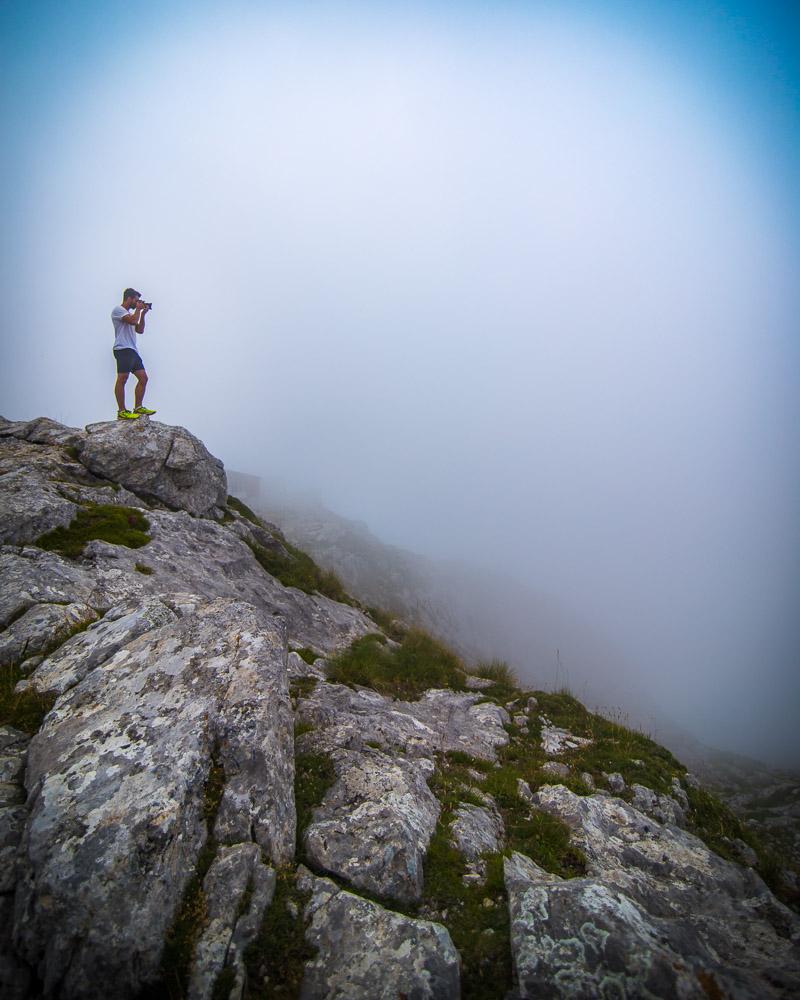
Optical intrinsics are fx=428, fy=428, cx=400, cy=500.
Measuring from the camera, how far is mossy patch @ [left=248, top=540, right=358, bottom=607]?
19.0 metres

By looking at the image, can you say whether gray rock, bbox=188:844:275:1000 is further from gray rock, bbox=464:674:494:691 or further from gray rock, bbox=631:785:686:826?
gray rock, bbox=464:674:494:691

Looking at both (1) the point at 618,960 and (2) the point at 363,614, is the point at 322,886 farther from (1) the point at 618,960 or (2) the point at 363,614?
(2) the point at 363,614

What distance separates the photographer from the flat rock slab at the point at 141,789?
4.05 m

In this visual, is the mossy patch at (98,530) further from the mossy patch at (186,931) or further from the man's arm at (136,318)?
the mossy patch at (186,931)

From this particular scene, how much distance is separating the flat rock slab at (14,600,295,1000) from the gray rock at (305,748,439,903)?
0.58 m

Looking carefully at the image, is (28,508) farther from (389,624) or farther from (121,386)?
(389,624)

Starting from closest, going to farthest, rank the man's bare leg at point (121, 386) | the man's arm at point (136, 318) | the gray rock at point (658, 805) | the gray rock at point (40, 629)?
1. the gray rock at point (40, 629)
2. the gray rock at point (658, 805)
3. the man's arm at point (136, 318)
4. the man's bare leg at point (121, 386)

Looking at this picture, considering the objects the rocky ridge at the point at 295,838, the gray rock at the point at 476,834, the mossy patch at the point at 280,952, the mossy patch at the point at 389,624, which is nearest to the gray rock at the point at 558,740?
the rocky ridge at the point at 295,838

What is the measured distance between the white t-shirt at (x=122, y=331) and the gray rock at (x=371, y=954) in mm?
18660

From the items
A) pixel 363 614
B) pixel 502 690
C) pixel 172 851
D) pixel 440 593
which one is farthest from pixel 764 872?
pixel 440 593

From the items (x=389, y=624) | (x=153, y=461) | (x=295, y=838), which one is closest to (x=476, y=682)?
(x=389, y=624)

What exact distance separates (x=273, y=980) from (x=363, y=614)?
635 inches

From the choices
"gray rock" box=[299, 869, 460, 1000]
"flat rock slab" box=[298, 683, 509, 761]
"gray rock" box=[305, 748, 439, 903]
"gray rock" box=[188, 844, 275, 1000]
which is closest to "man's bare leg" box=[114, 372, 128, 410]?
"flat rock slab" box=[298, 683, 509, 761]

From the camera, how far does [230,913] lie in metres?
4.60
